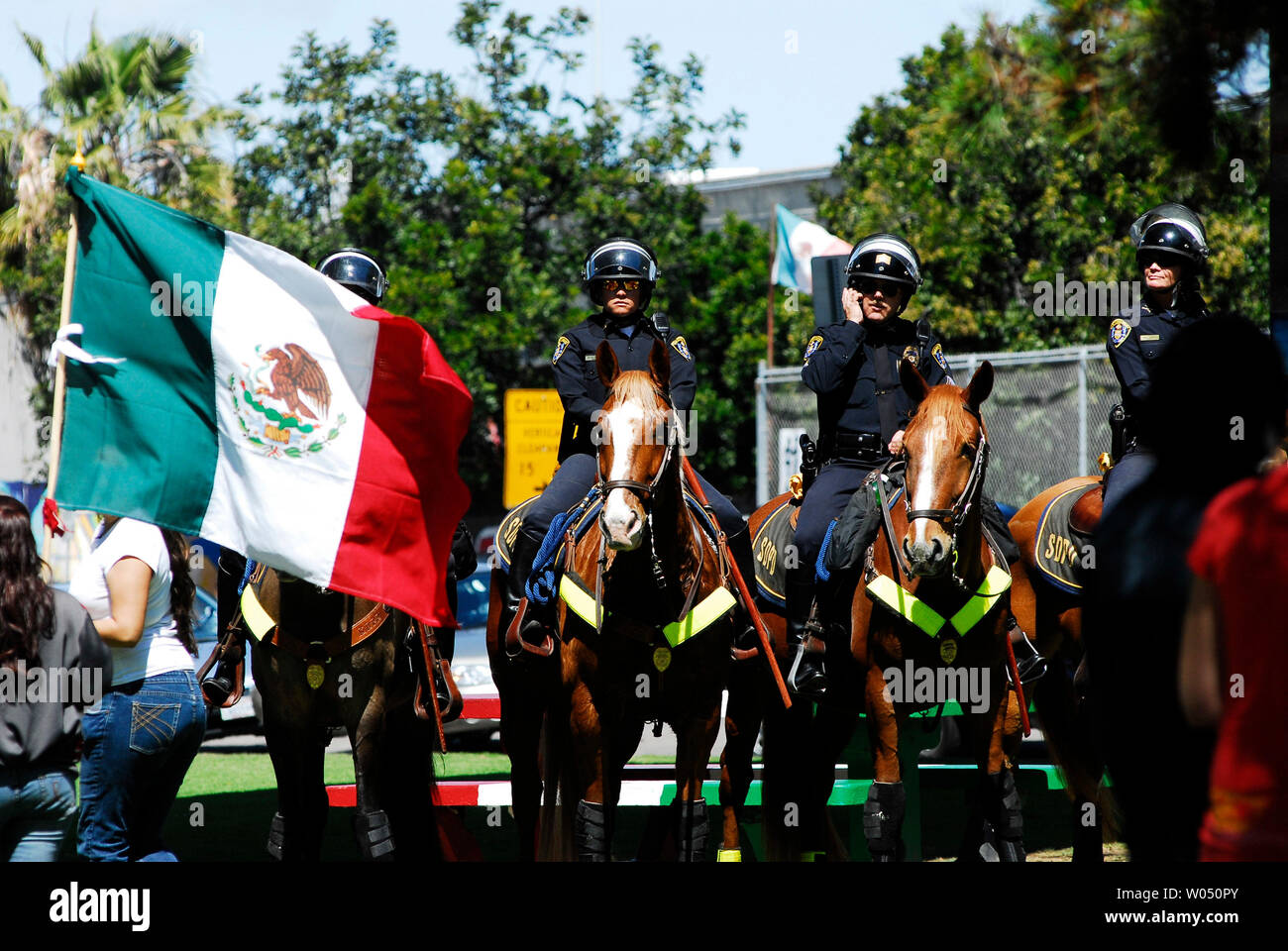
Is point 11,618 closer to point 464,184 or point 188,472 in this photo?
point 188,472

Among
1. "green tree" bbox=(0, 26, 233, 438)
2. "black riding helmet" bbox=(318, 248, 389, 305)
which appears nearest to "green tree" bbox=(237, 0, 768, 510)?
"green tree" bbox=(0, 26, 233, 438)

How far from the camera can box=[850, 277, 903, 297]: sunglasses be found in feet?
26.4

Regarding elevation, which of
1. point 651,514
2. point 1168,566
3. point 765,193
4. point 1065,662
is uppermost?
point 765,193

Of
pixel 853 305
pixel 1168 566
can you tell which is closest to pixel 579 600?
pixel 853 305

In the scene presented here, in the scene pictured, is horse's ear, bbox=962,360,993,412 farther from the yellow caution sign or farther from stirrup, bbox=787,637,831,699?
the yellow caution sign

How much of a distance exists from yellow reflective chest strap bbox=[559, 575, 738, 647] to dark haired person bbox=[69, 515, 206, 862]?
171 cm

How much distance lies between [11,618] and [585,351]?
11.1 feet

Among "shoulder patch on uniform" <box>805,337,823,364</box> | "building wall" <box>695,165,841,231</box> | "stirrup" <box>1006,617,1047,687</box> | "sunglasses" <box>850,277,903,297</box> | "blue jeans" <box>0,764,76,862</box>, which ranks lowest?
"blue jeans" <box>0,764,76,862</box>

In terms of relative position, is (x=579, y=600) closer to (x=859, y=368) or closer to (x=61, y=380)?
(x=859, y=368)

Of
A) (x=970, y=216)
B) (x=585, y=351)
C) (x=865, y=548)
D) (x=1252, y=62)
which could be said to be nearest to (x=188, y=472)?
(x=585, y=351)

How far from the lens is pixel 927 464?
22.3ft

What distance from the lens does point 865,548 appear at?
24.2 ft

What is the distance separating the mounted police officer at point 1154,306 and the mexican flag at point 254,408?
3.62 metres

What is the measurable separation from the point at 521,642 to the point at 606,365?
1479mm
